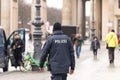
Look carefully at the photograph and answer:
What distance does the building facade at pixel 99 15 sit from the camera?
2758 inches

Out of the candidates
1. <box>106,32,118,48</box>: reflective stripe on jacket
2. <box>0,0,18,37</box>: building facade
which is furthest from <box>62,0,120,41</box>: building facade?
<box>106,32,118,48</box>: reflective stripe on jacket

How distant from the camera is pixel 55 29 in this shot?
36.6 feet

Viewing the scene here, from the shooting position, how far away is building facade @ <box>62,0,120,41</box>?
230ft

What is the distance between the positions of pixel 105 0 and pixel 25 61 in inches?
2141

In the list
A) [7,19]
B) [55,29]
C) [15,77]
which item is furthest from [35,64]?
[7,19]

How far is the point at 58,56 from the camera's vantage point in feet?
35.8

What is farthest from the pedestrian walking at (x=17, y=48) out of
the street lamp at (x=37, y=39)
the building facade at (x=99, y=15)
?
the building facade at (x=99, y=15)

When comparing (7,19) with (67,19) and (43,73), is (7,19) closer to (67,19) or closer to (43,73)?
(67,19)

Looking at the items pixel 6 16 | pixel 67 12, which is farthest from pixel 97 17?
pixel 6 16

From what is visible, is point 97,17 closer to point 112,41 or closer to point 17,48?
point 112,41

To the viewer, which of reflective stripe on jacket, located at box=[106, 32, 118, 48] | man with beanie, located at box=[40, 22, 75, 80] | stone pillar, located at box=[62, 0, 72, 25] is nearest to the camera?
man with beanie, located at box=[40, 22, 75, 80]

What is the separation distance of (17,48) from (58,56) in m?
11.1

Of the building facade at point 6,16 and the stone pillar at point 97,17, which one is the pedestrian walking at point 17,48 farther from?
the stone pillar at point 97,17

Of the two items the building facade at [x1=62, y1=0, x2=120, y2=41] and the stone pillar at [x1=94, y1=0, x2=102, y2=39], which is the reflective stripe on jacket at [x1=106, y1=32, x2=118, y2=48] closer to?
the building facade at [x1=62, y1=0, x2=120, y2=41]
